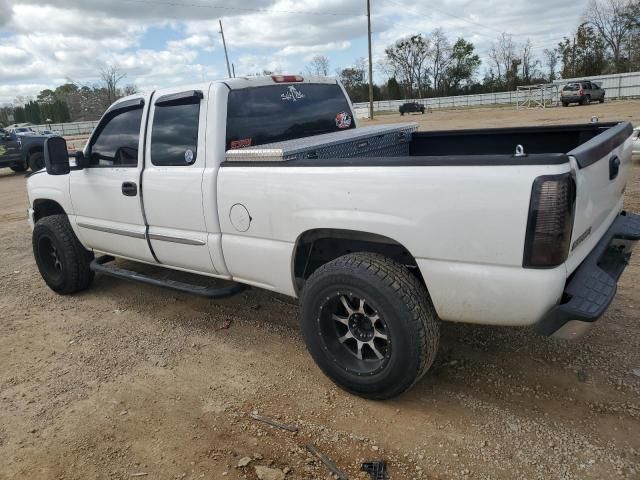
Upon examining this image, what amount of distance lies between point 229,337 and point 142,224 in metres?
1.15

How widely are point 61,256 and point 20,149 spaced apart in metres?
14.7

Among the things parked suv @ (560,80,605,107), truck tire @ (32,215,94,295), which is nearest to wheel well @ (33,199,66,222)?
truck tire @ (32,215,94,295)

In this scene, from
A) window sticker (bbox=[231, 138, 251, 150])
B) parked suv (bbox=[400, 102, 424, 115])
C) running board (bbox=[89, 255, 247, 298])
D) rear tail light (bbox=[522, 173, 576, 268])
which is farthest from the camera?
parked suv (bbox=[400, 102, 424, 115])

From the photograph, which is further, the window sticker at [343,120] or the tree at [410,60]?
the tree at [410,60]

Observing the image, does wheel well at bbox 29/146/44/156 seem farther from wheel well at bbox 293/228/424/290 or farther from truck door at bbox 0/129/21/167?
wheel well at bbox 293/228/424/290

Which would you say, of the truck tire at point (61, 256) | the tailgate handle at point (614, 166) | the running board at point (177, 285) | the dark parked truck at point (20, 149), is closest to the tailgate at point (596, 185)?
the tailgate handle at point (614, 166)

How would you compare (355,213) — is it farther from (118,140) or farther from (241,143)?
(118,140)

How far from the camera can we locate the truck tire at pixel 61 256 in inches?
197

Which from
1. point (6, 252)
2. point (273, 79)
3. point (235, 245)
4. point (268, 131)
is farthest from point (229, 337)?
point (6, 252)

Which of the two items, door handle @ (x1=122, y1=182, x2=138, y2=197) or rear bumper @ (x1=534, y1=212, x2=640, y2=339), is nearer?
rear bumper @ (x1=534, y1=212, x2=640, y2=339)

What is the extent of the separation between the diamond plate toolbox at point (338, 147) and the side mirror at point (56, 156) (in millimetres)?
1694

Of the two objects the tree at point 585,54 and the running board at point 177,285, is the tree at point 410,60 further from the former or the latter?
the running board at point 177,285

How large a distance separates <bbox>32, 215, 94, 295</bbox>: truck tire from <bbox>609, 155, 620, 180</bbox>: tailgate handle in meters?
4.53

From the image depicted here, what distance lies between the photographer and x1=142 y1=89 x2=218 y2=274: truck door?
3656 millimetres
